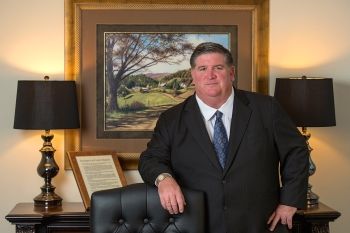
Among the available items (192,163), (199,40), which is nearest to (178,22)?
(199,40)

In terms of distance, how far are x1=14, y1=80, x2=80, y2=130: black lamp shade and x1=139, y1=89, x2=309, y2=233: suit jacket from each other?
2.36 ft

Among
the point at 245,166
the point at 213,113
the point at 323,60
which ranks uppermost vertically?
the point at 323,60

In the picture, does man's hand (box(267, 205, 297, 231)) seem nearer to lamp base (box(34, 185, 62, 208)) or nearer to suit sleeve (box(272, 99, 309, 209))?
suit sleeve (box(272, 99, 309, 209))

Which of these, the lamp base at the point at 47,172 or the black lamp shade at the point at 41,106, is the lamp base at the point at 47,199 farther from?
the black lamp shade at the point at 41,106

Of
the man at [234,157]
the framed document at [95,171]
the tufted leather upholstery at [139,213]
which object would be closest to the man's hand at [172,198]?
the tufted leather upholstery at [139,213]

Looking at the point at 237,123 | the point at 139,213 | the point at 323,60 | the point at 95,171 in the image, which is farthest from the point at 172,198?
the point at 323,60

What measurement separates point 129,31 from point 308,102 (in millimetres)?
1144

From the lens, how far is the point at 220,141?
2.77 m

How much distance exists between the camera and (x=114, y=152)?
12.0 ft

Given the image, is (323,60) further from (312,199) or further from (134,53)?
(134,53)

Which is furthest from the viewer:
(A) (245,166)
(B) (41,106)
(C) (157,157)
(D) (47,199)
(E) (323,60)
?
(E) (323,60)

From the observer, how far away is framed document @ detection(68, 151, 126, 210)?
345cm

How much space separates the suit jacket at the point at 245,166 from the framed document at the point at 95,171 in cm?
71

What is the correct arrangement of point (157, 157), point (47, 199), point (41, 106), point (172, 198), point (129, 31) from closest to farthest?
point (172, 198) → point (157, 157) → point (41, 106) → point (47, 199) → point (129, 31)
